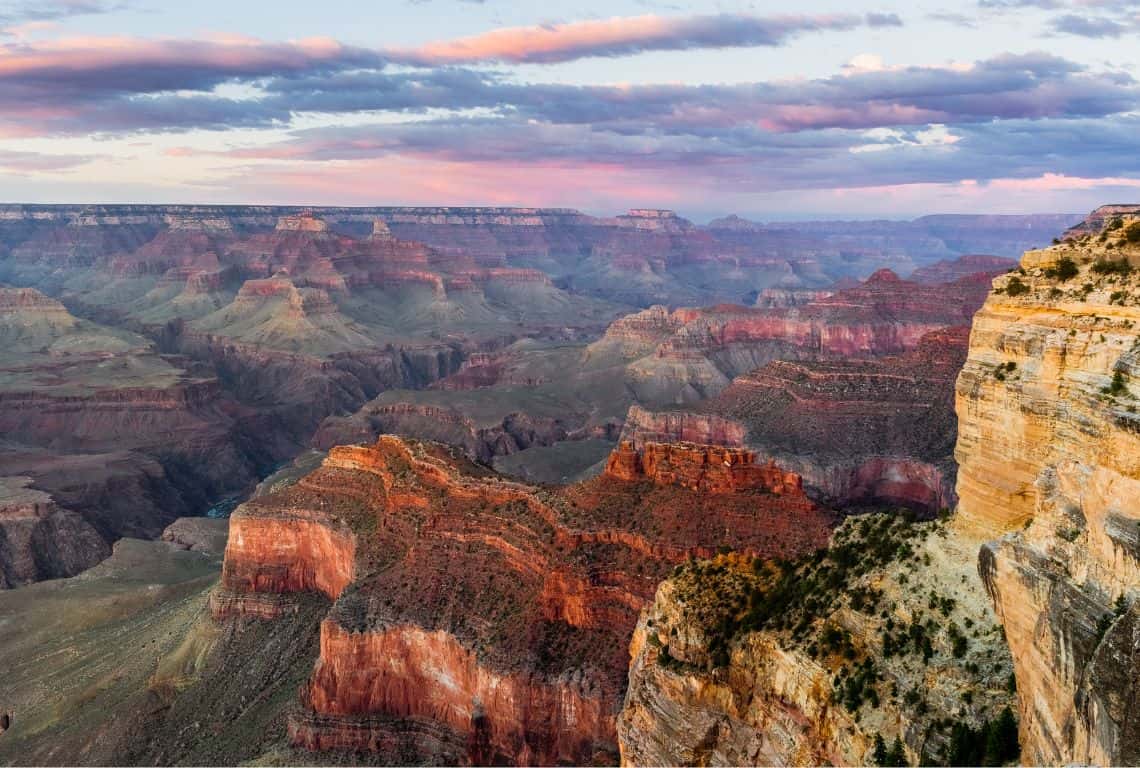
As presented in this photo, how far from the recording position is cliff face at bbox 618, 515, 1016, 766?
2080cm

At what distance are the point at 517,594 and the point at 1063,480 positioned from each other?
34.4m

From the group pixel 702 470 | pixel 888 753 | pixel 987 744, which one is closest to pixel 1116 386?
pixel 987 744

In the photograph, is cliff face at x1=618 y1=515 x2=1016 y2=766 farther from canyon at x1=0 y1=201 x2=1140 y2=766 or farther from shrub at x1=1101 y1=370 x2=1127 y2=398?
shrub at x1=1101 y1=370 x2=1127 y2=398

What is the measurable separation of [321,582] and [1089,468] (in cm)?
5438

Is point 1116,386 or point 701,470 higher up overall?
point 1116,386

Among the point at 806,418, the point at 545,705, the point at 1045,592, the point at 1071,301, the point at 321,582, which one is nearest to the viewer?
the point at 1045,592

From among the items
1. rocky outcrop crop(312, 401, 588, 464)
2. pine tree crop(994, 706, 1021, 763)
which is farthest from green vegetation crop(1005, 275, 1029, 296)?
rocky outcrop crop(312, 401, 588, 464)

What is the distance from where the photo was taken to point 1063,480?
19.2 metres

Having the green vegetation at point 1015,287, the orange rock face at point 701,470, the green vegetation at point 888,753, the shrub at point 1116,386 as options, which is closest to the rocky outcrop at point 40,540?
the orange rock face at point 701,470

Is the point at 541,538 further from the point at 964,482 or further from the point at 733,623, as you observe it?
the point at 964,482

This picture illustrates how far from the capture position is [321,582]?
6481cm

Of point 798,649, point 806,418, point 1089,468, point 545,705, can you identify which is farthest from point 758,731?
point 806,418

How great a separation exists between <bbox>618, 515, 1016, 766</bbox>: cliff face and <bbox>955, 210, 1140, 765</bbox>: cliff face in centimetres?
148

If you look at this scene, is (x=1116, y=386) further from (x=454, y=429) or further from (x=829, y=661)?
(x=454, y=429)
